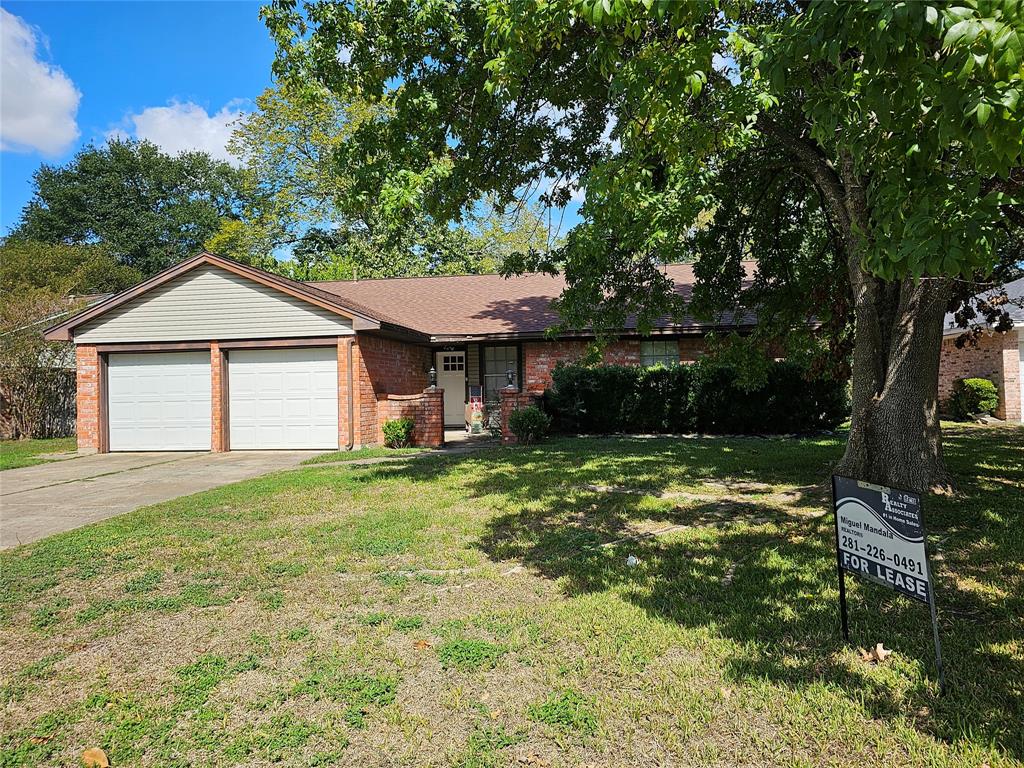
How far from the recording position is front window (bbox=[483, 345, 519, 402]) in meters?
16.3

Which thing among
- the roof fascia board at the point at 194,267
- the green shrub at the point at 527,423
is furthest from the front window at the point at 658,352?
the roof fascia board at the point at 194,267

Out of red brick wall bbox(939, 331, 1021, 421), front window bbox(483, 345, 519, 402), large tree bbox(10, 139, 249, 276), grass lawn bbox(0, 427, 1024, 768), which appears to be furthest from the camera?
large tree bbox(10, 139, 249, 276)

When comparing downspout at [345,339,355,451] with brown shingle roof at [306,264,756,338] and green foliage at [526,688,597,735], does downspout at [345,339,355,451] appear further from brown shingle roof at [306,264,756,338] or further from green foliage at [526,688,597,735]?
green foliage at [526,688,597,735]

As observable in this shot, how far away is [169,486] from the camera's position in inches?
345

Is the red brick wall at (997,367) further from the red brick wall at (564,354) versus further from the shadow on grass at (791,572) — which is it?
the shadow on grass at (791,572)

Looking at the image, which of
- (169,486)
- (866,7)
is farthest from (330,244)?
(866,7)

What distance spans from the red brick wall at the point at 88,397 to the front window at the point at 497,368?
9470 millimetres

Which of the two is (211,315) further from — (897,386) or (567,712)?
(897,386)

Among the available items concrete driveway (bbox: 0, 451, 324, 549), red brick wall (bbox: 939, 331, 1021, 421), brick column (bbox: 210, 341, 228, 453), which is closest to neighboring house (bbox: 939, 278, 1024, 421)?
red brick wall (bbox: 939, 331, 1021, 421)

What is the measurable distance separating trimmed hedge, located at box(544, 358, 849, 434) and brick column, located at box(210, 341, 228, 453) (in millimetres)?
7575

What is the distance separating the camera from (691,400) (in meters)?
13.8

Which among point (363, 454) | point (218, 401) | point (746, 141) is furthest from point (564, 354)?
point (746, 141)

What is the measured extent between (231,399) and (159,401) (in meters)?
1.81

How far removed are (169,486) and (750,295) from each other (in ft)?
32.9
